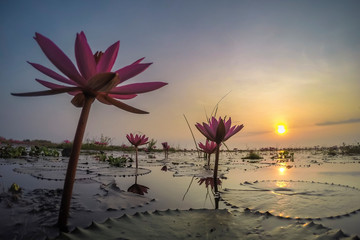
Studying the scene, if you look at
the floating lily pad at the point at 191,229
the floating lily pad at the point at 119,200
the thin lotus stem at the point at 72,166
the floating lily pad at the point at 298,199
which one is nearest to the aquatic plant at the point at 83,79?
the thin lotus stem at the point at 72,166

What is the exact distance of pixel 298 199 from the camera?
7.22 ft

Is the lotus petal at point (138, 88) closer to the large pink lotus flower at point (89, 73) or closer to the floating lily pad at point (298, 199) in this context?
the large pink lotus flower at point (89, 73)

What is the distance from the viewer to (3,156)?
22.1 feet

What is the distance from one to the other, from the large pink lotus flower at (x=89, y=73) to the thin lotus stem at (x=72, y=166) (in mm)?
104

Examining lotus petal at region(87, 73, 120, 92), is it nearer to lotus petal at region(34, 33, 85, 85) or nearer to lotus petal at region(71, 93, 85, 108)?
lotus petal at region(34, 33, 85, 85)

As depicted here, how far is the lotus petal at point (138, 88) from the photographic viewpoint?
3.99 ft

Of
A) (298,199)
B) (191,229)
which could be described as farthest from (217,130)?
(191,229)

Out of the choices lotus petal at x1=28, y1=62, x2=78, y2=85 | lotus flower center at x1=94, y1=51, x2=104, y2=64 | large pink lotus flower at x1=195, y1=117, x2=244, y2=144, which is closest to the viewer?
lotus petal at x1=28, y1=62, x2=78, y2=85

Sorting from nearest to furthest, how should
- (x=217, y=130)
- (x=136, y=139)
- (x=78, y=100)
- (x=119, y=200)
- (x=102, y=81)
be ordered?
(x=102, y=81)
(x=78, y=100)
(x=119, y=200)
(x=217, y=130)
(x=136, y=139)

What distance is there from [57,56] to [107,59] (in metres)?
0.24

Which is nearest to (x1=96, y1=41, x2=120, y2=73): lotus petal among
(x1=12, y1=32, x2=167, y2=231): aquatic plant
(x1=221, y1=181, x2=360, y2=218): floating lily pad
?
(x1=12, y1=32, x2=167, y2=231): aquatic plant

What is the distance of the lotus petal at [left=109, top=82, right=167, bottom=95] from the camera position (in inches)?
47.8

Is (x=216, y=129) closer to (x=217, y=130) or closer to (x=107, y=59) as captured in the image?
(x=217, y=130)

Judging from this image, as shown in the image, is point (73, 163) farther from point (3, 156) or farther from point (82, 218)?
point (3, 156)
